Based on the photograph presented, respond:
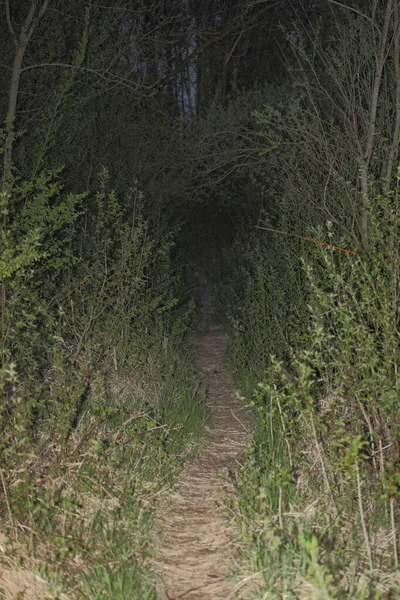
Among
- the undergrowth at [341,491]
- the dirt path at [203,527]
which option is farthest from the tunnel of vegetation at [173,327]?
the dirt path at [203,527]

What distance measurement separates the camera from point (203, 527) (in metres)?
4.02

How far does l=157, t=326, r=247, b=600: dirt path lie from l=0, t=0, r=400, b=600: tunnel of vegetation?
14 centimetres

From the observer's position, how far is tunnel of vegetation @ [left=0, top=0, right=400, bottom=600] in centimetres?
347

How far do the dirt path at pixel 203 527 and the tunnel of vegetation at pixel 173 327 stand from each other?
0.45 ft

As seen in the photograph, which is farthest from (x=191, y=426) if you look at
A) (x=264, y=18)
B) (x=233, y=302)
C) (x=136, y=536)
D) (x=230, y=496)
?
(x=264, y=18)

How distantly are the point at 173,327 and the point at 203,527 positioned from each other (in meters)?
3.12

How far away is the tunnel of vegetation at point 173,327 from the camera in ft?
11.4

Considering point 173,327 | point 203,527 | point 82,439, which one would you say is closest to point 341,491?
point 203,527

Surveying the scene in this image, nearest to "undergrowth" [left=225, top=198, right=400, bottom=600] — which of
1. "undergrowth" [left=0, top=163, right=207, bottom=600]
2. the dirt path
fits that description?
the dirt path

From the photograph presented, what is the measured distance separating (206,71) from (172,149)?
5615 millimetres

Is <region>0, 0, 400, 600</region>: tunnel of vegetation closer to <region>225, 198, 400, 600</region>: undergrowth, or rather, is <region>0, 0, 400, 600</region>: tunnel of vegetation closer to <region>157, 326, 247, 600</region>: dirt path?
<region>225, 198, 400, 600</region>: undergrowth

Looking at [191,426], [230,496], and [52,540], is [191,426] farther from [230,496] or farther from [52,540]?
[52,540]

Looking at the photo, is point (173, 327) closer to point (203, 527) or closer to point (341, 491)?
point (203, 527)

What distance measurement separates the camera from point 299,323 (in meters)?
6.21
